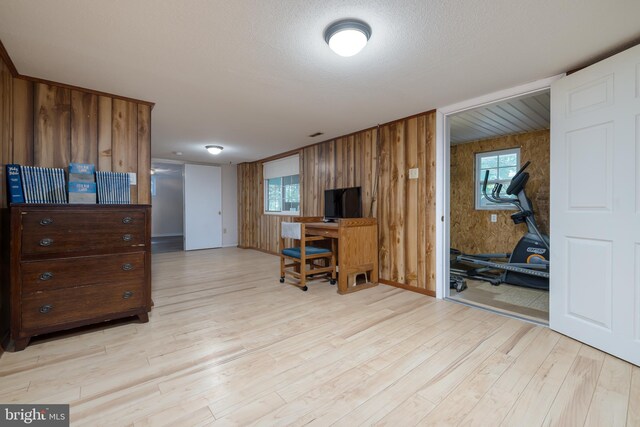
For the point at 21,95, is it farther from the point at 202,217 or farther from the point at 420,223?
the point at 202,217

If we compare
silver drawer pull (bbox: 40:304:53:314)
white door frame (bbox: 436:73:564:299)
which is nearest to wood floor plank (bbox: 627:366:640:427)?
white door frame (bbox: 436:73:564:299)

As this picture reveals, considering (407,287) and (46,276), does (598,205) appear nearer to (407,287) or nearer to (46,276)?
(407,287)

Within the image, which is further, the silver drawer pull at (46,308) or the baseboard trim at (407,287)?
the baseboard trim at (407,287)

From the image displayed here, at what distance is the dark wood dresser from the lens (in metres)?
1.91

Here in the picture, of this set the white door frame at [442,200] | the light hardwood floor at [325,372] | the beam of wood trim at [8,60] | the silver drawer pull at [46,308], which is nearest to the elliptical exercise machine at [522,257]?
the white door frame at [442,200]

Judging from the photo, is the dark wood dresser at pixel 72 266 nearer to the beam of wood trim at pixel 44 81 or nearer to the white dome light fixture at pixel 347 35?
the beam of wood trim at pixel 44 81

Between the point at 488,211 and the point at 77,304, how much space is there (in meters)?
5.37

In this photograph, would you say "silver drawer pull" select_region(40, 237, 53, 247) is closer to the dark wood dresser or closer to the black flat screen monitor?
the dark wood dresser

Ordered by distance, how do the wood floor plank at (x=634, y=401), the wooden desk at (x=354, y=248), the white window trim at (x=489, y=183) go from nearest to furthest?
1. the wood floor plank at (x=634, y=401)
2. the wooden desk at (x=354, y=248)
3. the white window trim at (x=489, y=183)

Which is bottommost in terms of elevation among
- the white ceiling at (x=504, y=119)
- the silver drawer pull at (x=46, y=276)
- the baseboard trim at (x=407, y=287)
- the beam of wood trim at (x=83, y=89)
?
the baseboard trim at (x=407, y=287)

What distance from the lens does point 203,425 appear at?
4.18 feet

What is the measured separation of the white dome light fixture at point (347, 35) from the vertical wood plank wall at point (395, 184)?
71.5 inches

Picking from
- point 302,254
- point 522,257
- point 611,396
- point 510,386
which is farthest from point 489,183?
point 510,386

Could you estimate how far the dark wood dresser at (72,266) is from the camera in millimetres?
1908
